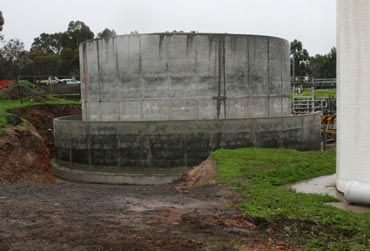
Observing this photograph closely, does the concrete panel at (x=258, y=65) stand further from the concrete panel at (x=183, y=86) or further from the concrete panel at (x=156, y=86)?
the concrete panel at (x=156, y=86)

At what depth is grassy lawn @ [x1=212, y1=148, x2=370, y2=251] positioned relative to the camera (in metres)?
6.55

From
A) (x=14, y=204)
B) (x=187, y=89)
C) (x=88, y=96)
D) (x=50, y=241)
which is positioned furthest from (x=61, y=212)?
(x=88, y=96)

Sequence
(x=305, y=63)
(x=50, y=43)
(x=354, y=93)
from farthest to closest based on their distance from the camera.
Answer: (x=50, y=43) → (x=305, y=63) → (x=354, y=93)

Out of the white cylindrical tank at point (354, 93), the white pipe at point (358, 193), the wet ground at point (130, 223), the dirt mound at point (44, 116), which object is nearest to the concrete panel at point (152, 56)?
the dirt mound at point (44, 116)

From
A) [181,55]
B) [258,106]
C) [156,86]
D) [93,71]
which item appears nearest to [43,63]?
[93,71]

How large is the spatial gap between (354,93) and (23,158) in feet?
42.0

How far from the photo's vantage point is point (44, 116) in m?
27.4

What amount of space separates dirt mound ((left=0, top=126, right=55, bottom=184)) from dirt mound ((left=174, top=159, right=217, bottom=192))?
6700 millimetres

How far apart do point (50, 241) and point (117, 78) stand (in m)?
14.2

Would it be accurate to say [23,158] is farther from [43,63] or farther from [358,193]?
[43,63]

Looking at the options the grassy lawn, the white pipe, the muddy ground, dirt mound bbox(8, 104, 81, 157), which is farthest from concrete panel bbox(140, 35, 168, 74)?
the white pipe

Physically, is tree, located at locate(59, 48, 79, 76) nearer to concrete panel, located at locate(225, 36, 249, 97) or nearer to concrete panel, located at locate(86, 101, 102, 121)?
concrete panel, located at locate(86, 101, 102, 121)

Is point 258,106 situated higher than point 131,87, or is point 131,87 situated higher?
point 131,87

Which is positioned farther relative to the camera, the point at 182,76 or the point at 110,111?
the point at 110,111
